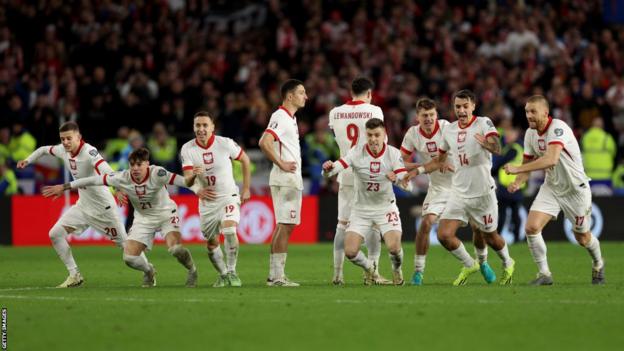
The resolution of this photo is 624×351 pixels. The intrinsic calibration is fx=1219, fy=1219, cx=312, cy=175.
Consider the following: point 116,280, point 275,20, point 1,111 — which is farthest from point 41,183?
point 116,280

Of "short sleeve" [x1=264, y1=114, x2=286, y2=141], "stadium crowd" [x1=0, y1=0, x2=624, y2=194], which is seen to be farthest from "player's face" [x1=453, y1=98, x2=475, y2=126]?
"stadium crowd" [x1=0, y1=0, x2=624, y2=194]

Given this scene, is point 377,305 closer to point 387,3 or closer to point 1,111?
point 1,111

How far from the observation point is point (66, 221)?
603 inches

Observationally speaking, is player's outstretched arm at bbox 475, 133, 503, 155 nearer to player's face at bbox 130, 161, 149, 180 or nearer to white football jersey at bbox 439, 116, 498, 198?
white football jersey at bbox 439, 116, 498, 198

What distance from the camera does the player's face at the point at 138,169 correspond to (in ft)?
47.1

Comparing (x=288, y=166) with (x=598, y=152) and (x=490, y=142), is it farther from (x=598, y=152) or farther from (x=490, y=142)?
(x=598, y=152)

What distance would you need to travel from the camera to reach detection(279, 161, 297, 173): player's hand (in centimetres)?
1429

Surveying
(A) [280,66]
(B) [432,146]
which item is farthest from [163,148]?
(B) [432,146]

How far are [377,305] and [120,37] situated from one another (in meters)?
17.6

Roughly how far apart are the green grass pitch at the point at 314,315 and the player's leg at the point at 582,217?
26 cm

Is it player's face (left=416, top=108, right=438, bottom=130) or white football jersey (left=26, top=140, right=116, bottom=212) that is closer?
player's face (left=416, top=108, right=438, bottom=130)

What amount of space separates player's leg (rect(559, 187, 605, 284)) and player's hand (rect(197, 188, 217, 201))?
13.4 ft

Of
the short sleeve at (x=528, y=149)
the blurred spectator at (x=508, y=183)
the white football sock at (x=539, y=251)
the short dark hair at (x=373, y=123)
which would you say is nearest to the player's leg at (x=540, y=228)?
the white football sock at (x=539, y=251)

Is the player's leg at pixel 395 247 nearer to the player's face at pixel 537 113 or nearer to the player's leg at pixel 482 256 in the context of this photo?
the player's leg at pixel 482 256
